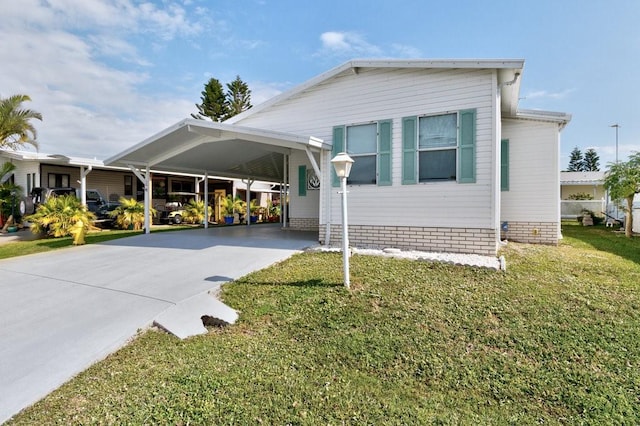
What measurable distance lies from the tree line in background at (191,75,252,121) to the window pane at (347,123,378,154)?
24.0 m

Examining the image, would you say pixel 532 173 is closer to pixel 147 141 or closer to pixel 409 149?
pixel 409 149

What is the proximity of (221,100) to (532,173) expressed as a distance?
27289 millimetres

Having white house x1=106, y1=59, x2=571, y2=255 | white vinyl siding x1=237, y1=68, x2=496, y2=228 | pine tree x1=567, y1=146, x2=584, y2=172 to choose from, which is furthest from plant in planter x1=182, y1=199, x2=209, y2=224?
pine tree x1=567, y1=146, x2=584, y2=172

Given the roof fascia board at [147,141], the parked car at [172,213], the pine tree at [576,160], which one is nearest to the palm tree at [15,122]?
the parked car at [172,213]

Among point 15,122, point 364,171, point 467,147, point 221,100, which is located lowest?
point 364,171

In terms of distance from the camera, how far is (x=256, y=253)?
7312 millimetres

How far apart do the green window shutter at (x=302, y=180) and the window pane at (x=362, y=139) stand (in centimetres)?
406

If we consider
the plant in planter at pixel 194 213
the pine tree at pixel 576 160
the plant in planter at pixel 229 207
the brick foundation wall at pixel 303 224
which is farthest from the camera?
the pine tree at pixel 576 160

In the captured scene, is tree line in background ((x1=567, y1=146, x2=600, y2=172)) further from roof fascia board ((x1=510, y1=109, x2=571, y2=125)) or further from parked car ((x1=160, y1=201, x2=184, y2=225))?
parked car ((x1=160, y1=201, x2=184, y2=225))

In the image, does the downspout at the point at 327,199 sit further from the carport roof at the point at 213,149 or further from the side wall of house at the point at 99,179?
the side wall of house at the point at 99,179

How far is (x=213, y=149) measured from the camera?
33.9ft

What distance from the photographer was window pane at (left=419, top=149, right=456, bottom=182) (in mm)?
7059

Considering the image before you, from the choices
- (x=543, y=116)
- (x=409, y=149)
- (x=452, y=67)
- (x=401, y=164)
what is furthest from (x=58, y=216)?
(x=543, y=116)

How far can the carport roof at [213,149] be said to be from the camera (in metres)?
7.99
